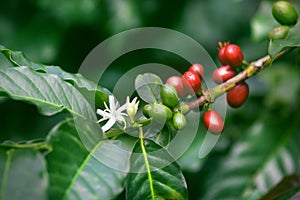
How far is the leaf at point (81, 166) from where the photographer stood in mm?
778

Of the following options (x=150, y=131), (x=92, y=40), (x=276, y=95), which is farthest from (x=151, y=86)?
(x=92, y=40)

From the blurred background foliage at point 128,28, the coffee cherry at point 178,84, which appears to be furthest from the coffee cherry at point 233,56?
the blurred background foliage at point 128,28

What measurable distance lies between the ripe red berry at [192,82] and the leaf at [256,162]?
28.8 inches

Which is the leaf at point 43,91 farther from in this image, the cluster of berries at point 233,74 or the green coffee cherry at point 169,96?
the cluster of berries at point 233,74

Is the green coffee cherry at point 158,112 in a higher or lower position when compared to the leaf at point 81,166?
higher

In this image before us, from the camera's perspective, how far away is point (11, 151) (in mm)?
920

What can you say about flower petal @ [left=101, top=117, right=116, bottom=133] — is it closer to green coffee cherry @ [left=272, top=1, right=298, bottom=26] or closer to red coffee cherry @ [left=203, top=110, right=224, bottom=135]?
red coffee cherry @ [left=203, top=110, right=224, bottom=135]

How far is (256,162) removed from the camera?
1.74 meters

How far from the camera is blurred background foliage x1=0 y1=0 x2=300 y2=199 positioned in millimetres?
2025

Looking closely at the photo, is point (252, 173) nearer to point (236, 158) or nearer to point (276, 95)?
point (236, 158)

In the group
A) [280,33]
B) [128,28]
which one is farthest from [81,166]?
[128,28]

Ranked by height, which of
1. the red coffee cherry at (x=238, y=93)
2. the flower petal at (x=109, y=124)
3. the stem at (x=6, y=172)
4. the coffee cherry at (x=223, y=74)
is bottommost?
the stem at (x=6, y=172)

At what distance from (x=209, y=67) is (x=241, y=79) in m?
0.65

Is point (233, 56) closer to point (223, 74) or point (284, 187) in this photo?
point (223, 74)
